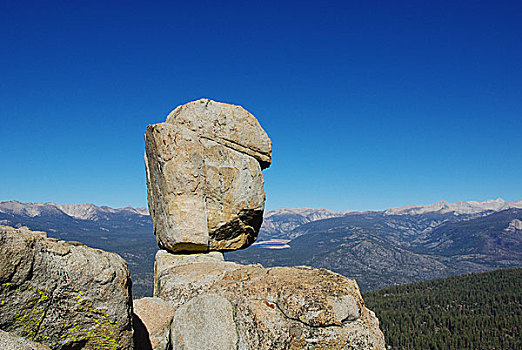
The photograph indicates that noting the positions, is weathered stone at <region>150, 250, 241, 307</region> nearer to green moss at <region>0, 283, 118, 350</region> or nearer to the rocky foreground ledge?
the rocky foreground ledge

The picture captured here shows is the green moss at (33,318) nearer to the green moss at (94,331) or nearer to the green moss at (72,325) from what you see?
the green moss at (72,325)

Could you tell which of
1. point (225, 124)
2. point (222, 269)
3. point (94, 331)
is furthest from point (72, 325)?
point (225, 124)

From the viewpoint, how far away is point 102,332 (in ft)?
21.2

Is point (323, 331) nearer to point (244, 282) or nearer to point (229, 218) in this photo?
point (244, 282)

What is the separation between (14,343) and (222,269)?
559 cm

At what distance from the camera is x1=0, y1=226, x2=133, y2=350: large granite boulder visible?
5.46 meters

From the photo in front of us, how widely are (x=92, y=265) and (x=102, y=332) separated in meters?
1.27

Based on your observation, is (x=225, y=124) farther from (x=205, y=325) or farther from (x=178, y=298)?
(x=205, y=325)

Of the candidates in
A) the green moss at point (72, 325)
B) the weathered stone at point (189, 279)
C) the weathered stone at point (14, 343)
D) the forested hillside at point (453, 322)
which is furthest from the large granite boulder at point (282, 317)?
the forested hillside at point (453, 322)

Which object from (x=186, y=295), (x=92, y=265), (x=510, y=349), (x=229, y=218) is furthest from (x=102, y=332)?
(x=510, y=349)

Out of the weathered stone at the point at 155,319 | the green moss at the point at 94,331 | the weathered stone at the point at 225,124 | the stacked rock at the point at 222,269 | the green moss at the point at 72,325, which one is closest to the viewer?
the green moss at the point at 72,325

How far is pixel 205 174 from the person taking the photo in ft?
42.9

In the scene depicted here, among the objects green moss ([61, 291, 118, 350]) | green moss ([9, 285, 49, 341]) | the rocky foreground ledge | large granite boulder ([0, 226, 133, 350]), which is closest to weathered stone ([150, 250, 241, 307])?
the rocky foreground ledge

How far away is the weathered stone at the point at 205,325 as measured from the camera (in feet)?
24.2
